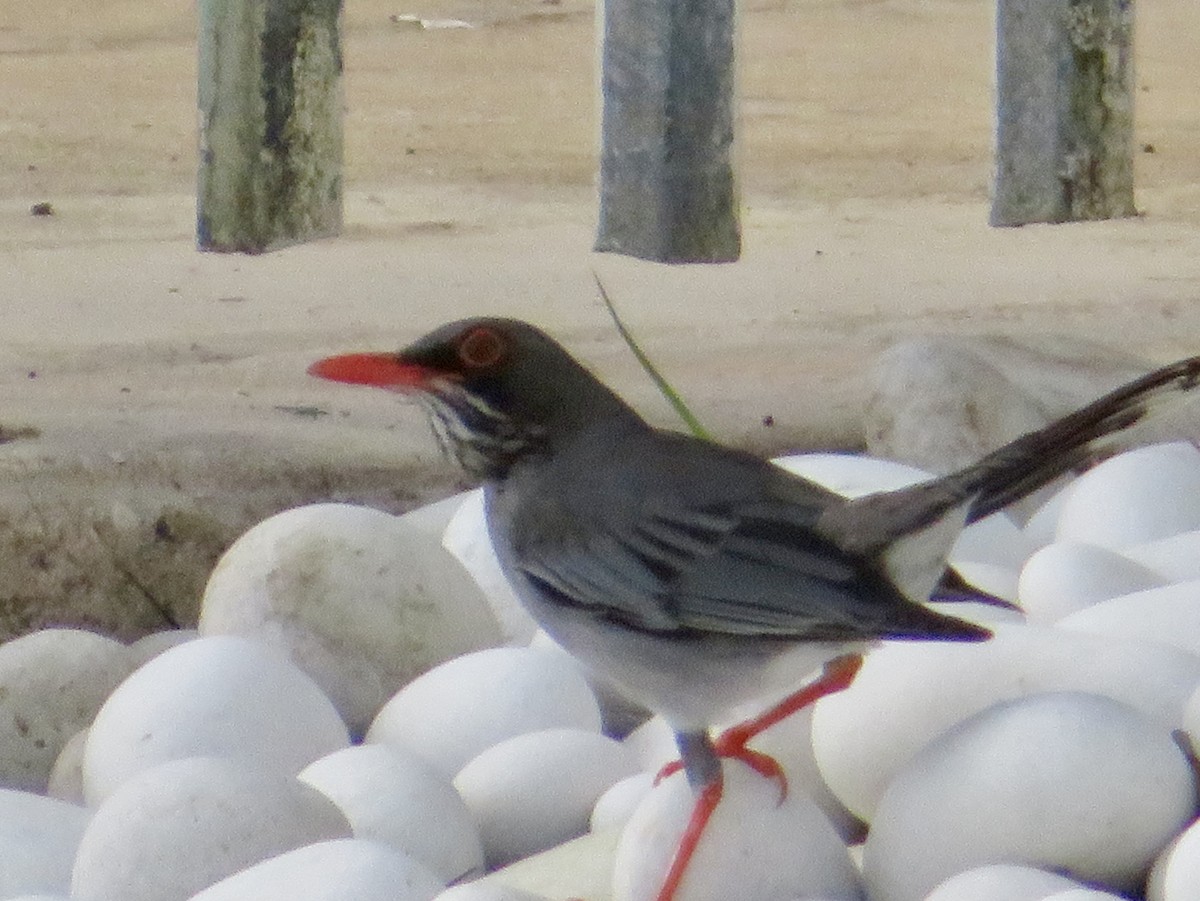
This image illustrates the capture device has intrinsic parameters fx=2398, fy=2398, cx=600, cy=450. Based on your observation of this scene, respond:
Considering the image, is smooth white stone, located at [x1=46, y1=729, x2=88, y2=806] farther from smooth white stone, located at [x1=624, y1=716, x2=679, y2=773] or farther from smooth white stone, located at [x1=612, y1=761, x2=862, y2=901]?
smooth white stone, located at [x1=612, y1=761, x2=862, y2=901]

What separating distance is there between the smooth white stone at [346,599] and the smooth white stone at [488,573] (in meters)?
0.22

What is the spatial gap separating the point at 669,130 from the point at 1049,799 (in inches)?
126

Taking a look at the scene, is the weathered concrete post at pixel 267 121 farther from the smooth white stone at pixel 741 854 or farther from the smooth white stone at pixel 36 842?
the smooth white stone at pixel 741 854

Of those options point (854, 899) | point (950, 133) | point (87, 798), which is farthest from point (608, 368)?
point (950, 133)

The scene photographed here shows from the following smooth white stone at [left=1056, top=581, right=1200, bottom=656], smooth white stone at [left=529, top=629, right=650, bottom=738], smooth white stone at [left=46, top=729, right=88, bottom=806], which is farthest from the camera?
smooth white stone at [left=529, top=629, right=650, bottom=738]

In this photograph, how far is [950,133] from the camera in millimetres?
9008

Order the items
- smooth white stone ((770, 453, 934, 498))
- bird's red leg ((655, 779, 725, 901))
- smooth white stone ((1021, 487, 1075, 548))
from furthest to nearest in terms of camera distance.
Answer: smooth white stone ((1021, 487, 1075, 548))
smooth white stone ((770, 453, 934, 498))
bird's red leg ((655, 779, 725, 901))

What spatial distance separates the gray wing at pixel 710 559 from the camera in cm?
272

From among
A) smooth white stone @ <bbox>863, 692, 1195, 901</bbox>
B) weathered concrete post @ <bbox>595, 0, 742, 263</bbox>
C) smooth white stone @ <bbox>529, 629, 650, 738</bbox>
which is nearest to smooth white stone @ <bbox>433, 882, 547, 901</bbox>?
smooth white stone @ <bbox>863, 692, 1195, 901</bbox>

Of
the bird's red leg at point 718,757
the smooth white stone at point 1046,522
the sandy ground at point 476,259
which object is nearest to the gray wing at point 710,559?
the bird's red leg at point 718,757

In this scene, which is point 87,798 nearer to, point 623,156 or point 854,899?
point 854,899

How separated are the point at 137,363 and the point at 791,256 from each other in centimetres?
202

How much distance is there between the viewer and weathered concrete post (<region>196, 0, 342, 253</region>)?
220 inches

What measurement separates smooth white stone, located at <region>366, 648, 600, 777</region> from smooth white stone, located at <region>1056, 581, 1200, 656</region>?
715mm
